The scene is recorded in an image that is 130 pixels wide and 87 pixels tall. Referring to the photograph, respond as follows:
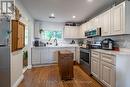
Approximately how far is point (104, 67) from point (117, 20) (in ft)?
4.23

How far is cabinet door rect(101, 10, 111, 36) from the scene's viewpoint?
3.77 m

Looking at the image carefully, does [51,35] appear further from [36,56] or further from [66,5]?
[66,5]

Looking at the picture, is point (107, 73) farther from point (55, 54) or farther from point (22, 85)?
point (55, 54)

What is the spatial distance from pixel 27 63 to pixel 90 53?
9.41 ft

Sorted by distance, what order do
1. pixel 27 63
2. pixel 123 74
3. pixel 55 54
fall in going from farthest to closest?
1. pixel 55 54
2. pixel 27 63
3. pixel 123 74

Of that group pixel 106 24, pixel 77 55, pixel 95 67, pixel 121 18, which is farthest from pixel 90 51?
pixel 77 55

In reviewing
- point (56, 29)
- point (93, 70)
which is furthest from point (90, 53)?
point (56, 29)

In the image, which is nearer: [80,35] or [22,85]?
[22,85]

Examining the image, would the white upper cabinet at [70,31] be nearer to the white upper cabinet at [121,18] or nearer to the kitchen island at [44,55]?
the kitchen island at [44,55]

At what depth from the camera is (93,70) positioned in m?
4.13

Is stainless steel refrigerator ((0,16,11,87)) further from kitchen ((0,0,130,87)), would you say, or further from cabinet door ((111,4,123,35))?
cabinet door ((111,4,123,35))

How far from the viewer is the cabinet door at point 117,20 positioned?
310 centimetres

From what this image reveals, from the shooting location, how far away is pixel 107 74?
3111 mm

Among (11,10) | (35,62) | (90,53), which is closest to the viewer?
(11,10)
